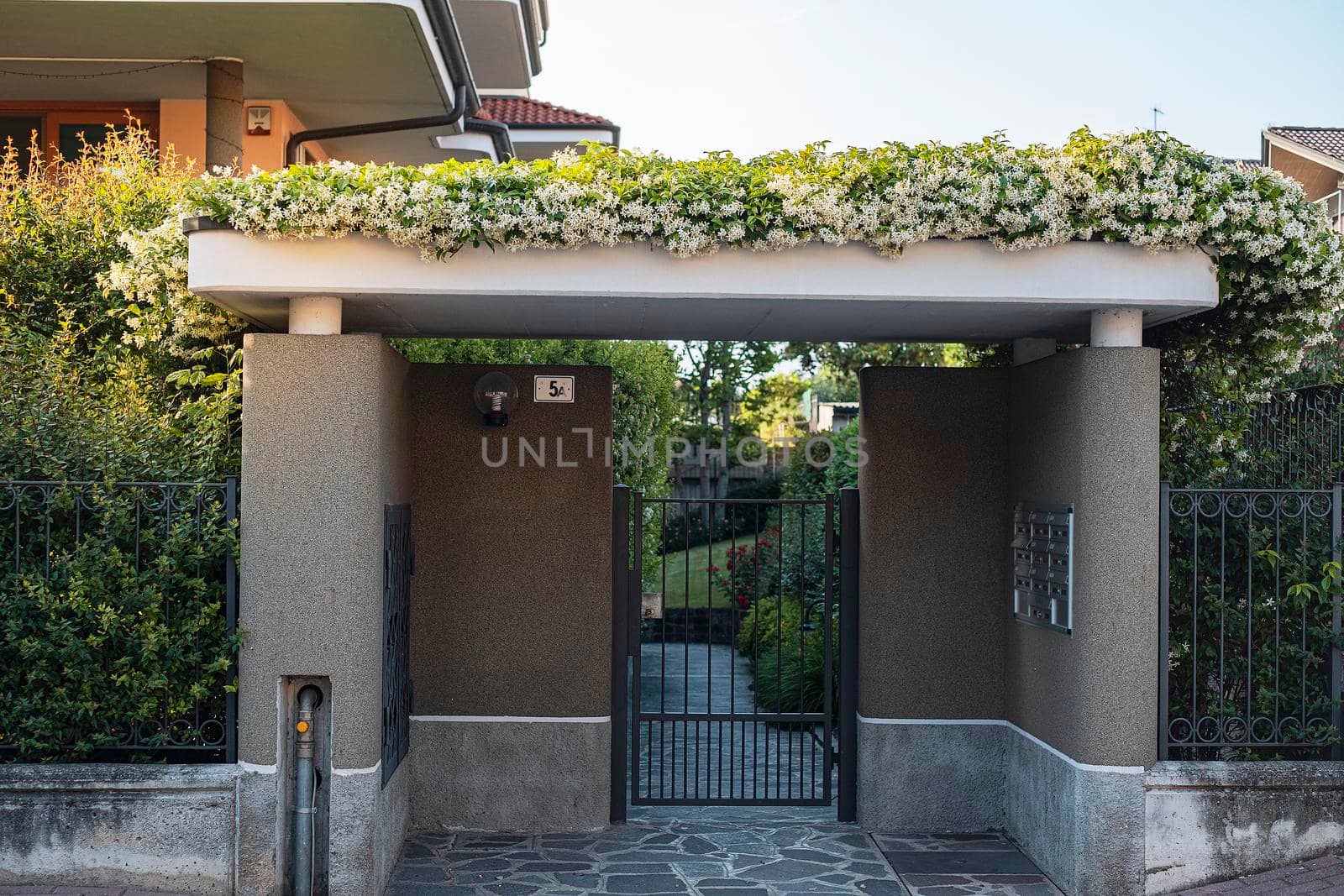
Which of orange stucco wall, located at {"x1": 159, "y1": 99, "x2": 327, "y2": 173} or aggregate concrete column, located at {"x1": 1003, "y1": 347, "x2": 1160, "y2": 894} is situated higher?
orange stucco wall, located at {"x1": 159, "y1": 99, "x2": 327, "y2": 173}

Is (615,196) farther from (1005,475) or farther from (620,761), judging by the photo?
(620,761)

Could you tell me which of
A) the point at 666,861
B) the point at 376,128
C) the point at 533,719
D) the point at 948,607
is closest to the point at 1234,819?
the point at 948,607

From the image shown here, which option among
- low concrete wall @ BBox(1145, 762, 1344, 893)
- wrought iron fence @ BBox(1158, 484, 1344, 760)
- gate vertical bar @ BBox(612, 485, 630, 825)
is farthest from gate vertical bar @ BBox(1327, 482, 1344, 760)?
gate vertical bar @ BBox(612, 485, 630, 825)

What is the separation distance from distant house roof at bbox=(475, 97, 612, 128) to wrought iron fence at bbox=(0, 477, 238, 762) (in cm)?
1055

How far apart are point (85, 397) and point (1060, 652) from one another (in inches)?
238

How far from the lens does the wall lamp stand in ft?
24.1

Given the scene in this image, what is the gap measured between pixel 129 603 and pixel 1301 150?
22195 mm

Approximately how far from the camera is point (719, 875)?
678 centimetres

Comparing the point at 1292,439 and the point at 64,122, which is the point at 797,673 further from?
the point at 64,122

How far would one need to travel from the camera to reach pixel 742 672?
47.8 feet

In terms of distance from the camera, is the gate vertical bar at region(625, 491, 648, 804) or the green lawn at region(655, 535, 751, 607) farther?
the green lawn at region(655, 535, 751, 607)

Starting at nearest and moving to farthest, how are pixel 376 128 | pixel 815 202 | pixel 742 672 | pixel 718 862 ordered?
1. pixel 815 202
2. pixel 718 862
3. pixel 376 128
4. pixel 742 672

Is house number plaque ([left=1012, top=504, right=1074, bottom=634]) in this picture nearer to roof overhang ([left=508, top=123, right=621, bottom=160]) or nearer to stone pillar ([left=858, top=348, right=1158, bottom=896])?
stone pillar ([left=858, top=348, right=1158, bottom=896])

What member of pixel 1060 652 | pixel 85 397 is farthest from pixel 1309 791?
pixel 85 397
